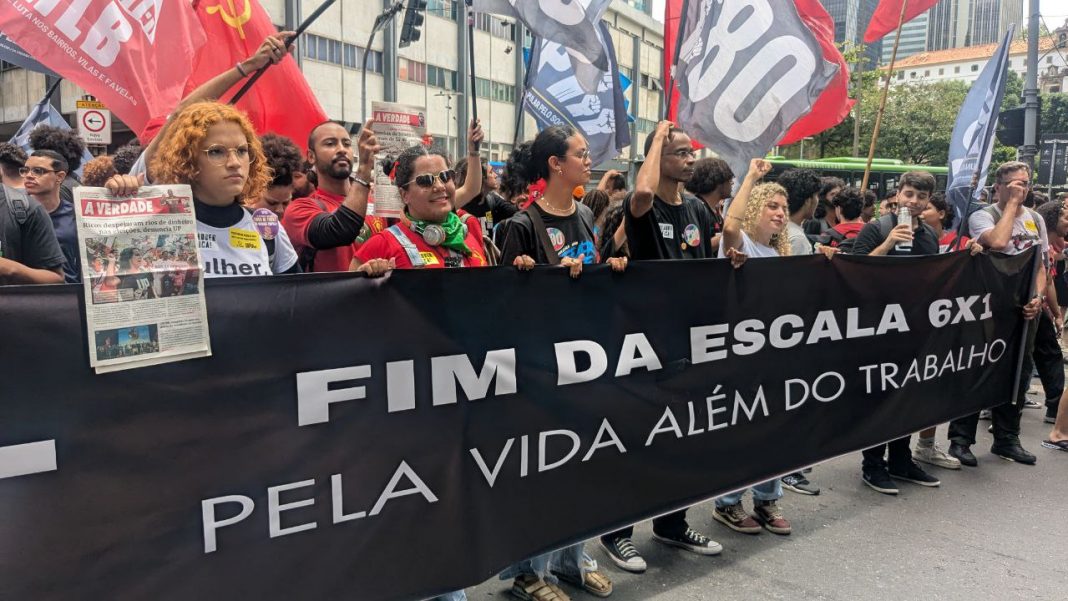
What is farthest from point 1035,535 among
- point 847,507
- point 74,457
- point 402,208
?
point 74,457

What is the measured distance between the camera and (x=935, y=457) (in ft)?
17.2

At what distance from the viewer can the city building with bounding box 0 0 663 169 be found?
24547mm

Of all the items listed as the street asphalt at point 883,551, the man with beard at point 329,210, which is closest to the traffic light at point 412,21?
the man with beard at point 329,210

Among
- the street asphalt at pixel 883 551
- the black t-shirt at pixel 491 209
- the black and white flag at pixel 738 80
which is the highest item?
the black and white flag at pixel 738 80

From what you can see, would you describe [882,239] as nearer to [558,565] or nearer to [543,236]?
[543,236]

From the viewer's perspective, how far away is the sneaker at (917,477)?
15.7 ft

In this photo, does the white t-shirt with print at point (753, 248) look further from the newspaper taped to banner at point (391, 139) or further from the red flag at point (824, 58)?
the newspaper taped to banner at point (391, 139)

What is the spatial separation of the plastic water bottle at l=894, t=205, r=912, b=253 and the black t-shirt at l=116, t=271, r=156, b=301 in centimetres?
388

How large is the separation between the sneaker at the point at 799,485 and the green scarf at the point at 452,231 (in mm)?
2643

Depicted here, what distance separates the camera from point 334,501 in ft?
8.44

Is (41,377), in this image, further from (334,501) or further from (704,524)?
(704,524)

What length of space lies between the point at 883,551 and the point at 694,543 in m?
0.91

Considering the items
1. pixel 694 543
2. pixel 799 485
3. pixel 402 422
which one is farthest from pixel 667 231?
pixel 799 485

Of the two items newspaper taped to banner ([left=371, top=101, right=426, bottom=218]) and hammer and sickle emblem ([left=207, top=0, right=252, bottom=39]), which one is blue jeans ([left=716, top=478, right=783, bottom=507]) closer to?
newspaper taped to banner ([left=371, top=101, right=426, bottom=218])
